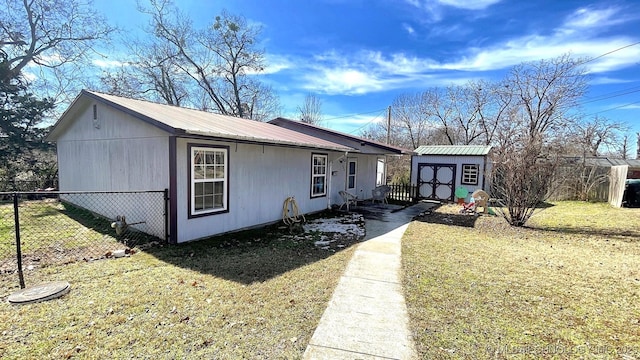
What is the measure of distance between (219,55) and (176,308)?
957 inches

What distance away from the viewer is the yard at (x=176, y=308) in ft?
8.99

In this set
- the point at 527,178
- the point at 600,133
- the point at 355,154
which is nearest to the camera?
the point at 527,178

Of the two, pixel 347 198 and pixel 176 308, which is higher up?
pixel 347 198

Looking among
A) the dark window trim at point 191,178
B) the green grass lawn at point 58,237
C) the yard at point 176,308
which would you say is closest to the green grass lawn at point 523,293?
the yard at point 176,308

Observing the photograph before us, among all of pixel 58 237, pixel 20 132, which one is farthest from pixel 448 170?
pixel 20 132

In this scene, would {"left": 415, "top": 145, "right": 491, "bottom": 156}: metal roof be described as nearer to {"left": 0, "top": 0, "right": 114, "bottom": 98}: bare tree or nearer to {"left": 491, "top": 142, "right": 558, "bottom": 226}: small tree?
{"left": 491, "top": 142, "right": 558, "bottom": 226}: small tree

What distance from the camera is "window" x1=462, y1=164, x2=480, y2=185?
14156mm

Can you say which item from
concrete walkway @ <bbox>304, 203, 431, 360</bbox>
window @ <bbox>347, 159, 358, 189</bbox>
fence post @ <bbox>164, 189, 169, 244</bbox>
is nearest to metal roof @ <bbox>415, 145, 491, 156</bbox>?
window @ <bbox>347, 159, 358, 189</bbox>

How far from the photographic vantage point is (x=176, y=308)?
137 inches

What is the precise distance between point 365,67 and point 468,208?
11843 mm

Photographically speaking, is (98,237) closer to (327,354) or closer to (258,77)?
(327,354)

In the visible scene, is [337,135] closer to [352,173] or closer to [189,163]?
[352,173]

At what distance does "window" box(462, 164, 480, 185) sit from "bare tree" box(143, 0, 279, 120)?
1808cm

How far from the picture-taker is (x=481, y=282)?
4.47 meters
